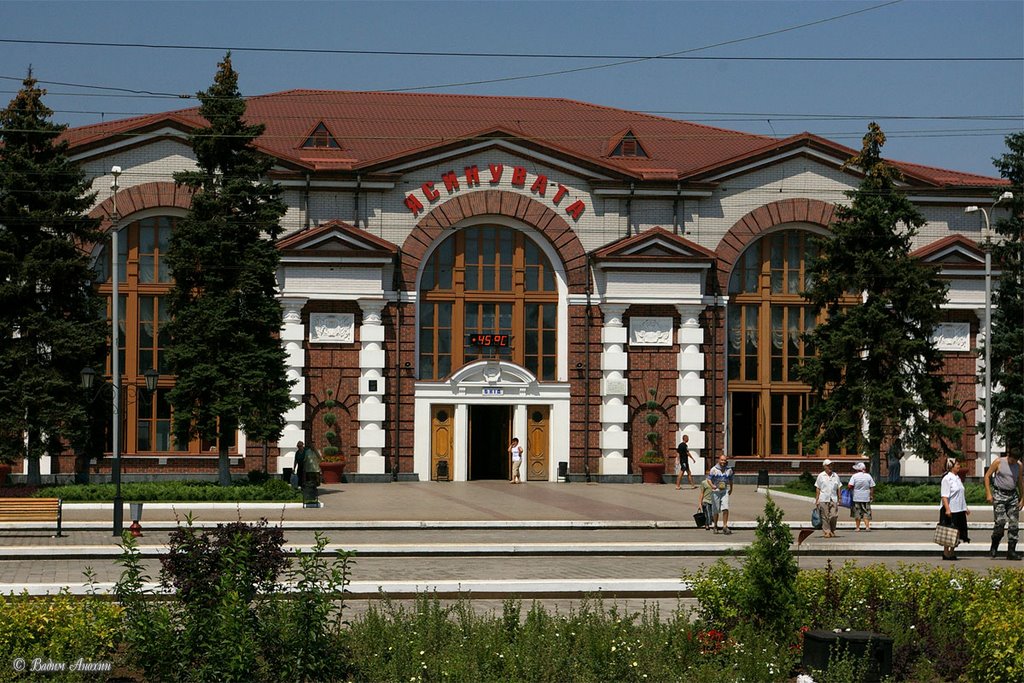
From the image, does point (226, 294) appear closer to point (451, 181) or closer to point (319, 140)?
point (451, 181)

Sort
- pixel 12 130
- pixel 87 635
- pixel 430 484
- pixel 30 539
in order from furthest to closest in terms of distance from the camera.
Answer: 1. pixel 430 484
2. pixel 12 130
3. pixel 30 539
4. pixel 87 635

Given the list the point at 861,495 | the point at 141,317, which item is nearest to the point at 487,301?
the point at 141,317

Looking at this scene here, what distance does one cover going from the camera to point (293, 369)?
4384 cm

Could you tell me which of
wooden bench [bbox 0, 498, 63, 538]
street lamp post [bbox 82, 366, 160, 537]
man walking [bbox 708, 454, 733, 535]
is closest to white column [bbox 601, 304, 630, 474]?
man walking [bbox 708, 454, 733, 535]

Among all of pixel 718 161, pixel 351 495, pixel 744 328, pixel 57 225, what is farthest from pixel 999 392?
pixel 57 225

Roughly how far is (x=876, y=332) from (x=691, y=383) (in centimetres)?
762

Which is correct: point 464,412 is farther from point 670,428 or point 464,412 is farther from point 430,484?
point 670,428

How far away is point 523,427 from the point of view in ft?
150

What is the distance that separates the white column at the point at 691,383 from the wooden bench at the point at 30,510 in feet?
78.6

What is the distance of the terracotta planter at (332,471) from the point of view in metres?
43.4

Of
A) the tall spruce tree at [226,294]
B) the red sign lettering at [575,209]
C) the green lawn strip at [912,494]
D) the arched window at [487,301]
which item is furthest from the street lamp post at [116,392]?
the green lawn strip at [912,494]

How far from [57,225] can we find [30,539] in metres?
13.1

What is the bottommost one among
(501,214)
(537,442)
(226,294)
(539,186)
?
(537,442)

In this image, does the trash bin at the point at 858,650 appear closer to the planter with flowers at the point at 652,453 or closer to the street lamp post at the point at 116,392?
the street lamp post at the point at 116,392
